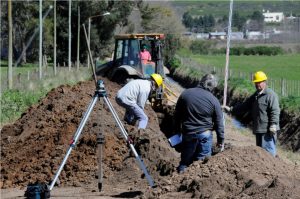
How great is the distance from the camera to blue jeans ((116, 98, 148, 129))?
15.0 metres

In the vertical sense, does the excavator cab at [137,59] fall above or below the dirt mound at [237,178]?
above

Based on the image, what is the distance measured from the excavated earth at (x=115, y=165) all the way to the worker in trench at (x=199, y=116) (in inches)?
16.8

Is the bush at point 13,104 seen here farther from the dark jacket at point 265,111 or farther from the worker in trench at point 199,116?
the worker in trench at point 199,116

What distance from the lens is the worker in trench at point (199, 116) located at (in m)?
11.3

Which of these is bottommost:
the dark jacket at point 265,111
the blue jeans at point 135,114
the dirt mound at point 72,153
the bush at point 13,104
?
the bush at point 13,104

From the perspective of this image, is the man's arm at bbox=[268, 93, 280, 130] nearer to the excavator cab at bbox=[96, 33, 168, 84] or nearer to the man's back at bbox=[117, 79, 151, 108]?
the man's back at bbox=[117, 79, 151, 108]

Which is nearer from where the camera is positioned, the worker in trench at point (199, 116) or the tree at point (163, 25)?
the worker in trench at point (199, 116)

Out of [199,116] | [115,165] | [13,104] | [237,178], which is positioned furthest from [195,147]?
[13,104]

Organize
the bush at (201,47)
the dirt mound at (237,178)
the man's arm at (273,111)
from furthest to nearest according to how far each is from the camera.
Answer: the bush at (201,47), the man's arm at (273,111), the dirt mound at (237,178)

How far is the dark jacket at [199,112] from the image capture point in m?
11.3

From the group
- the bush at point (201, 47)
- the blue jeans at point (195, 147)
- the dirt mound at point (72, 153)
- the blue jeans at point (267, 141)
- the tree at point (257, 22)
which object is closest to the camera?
the blue jeans at point (195, 147)

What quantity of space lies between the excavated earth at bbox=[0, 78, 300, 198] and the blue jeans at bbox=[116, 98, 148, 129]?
0.70ft

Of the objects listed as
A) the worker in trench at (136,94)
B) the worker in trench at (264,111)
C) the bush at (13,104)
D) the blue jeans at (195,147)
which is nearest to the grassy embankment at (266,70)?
the worker in trench at (136,94)

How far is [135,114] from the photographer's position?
15242mm
